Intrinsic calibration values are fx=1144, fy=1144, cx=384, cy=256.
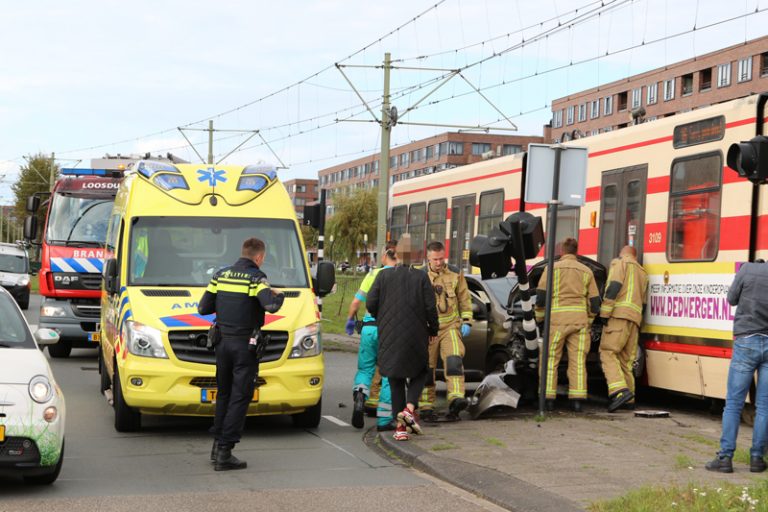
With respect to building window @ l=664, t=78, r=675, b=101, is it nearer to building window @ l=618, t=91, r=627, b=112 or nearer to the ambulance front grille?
building window @ l=618, t=91, r=627, b=112

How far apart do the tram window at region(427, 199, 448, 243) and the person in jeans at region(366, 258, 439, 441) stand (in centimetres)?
874

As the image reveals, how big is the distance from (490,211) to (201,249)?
6.56m

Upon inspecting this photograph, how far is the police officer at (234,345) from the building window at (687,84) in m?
67.5

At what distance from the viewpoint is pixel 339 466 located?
362 inches

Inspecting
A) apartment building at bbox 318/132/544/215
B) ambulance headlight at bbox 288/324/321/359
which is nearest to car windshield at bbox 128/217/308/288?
ambulance headlight at bbox 288/324/321/359

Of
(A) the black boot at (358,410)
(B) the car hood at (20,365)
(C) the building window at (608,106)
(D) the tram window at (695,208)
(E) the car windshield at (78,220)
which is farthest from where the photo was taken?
(C) the building window at (608,106)

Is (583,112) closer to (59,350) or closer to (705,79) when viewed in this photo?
(705,79)

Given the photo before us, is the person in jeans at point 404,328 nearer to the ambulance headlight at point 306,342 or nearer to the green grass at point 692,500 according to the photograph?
the ambulance headlight at point 306,342

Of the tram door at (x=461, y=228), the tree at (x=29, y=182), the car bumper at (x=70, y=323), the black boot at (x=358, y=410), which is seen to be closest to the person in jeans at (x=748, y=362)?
the black boot at (x=358, y=410)

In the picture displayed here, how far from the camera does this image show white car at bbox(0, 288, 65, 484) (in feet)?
24.7

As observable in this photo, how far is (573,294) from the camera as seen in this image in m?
12.4

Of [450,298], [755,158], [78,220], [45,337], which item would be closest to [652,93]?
[78,220]

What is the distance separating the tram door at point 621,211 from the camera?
13.2 m

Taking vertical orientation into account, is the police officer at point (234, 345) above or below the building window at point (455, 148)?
below
